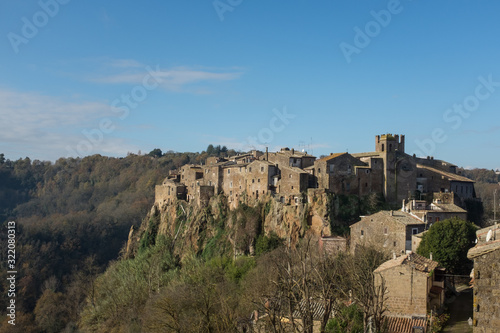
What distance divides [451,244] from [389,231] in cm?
640

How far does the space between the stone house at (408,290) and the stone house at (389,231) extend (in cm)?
1305

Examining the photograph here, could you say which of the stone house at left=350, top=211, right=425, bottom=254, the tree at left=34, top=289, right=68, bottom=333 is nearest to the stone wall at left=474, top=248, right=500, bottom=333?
the stone house at left=350, top=211, right=425, bottom=254

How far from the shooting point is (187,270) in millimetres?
53344

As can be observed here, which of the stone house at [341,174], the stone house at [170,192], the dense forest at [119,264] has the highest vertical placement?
the stone house at [341,174]

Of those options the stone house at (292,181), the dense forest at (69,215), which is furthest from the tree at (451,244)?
the dense forest at (69,215)

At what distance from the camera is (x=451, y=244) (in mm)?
33500

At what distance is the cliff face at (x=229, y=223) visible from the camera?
159ft

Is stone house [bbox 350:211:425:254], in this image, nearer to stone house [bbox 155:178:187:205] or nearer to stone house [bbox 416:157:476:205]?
stone house [bbox 416:157:476:205]

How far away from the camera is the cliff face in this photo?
1907 inches

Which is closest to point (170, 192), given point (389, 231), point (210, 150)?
point (389, 231)

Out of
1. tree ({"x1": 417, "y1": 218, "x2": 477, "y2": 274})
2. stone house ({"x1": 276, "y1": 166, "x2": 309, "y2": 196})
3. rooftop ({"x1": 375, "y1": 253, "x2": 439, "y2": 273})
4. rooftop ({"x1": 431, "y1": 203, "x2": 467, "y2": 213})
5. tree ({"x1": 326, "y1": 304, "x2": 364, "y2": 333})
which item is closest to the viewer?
tree ({"x1": 326, "y1": 304, "x2": 364, "y2": 333})

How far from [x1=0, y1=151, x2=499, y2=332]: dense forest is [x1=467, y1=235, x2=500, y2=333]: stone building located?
1003 centimetres

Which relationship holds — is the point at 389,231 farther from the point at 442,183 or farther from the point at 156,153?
the point at 156,153

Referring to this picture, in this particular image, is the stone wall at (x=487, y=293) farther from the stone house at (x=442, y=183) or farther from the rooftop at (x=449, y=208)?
the stone house at (x=442, y=183)
